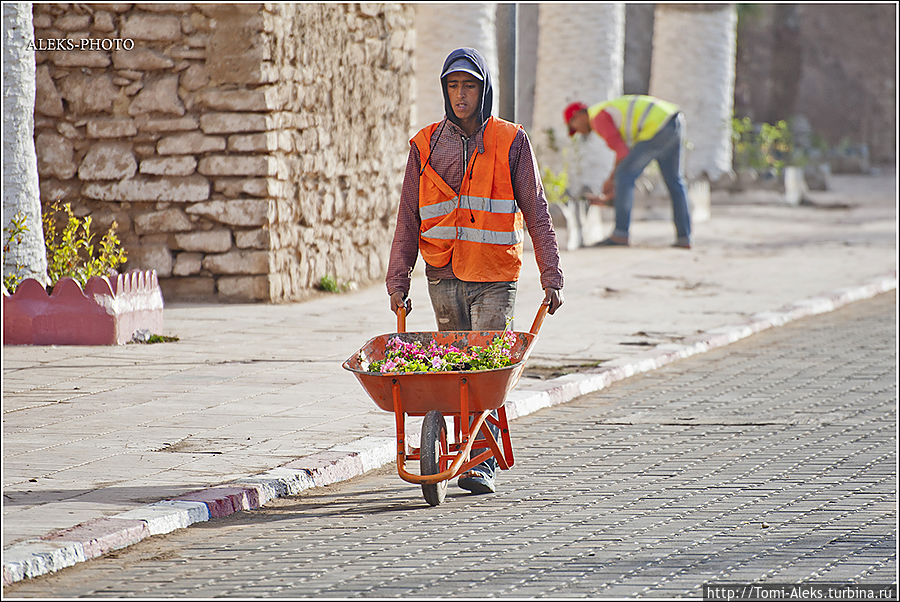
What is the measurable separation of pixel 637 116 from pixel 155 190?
7687 millimetres

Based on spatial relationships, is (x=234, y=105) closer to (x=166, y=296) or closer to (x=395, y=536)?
(x=166, y=296)

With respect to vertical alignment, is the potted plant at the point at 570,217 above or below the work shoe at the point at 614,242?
above

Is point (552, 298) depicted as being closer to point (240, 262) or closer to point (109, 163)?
point (240, 262)

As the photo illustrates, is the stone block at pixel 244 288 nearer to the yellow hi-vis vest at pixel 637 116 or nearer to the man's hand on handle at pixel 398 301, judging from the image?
the man's hand on handle at pixel 398 301

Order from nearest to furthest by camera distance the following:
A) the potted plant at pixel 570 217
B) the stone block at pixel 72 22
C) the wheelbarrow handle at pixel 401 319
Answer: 1. the wheelbarrow handle at pixel 401 319
2. the stone block at pixel 72 22
3. the potted plant at pixel 570 217

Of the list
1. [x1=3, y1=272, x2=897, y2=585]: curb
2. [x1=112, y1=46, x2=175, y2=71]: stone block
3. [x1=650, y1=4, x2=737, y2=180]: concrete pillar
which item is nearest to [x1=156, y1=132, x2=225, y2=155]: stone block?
[x1=112, y1=46, x2=175, y2=71]: stone block

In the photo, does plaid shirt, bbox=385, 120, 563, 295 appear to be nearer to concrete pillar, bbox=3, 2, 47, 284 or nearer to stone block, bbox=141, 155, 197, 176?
concrete pillar, bbox=3, 2, 47, 284

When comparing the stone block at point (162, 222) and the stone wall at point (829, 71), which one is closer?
the stone block at point (162, 222)

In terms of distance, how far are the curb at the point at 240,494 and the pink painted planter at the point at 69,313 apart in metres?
3.10

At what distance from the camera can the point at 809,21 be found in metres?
45.0

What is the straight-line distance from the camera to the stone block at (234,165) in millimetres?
12508

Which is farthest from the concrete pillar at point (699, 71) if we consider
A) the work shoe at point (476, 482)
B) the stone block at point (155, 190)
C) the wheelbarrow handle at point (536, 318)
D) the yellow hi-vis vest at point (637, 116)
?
the work shoe at point (476, 482)

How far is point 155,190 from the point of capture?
1258 cm

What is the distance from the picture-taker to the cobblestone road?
502 cm
